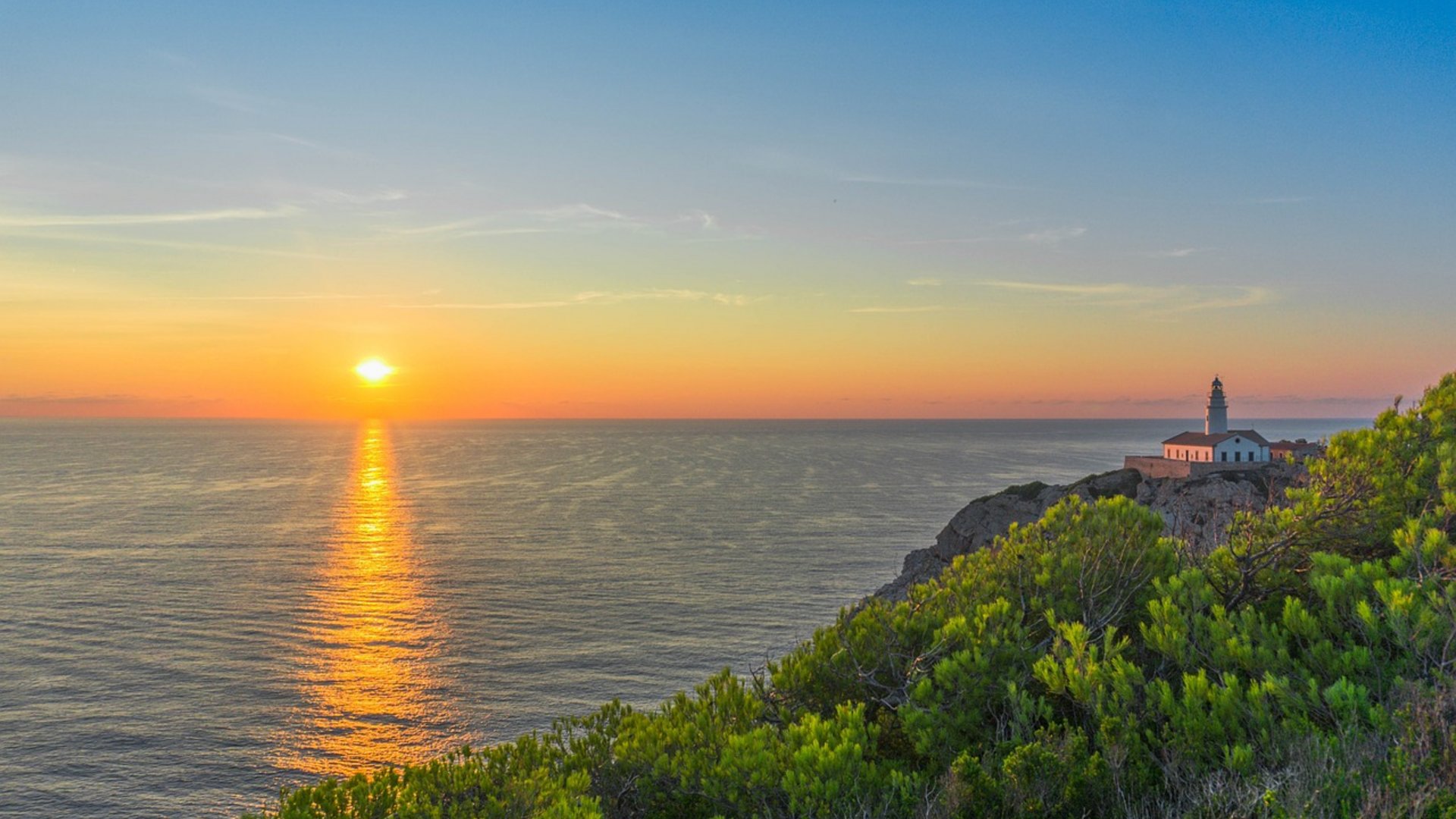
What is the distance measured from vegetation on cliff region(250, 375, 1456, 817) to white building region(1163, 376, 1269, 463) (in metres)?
75.9

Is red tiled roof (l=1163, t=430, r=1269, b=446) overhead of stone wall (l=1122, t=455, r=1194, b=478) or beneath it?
overhead

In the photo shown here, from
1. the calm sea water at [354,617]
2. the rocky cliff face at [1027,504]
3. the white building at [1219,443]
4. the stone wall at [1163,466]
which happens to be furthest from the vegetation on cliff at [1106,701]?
the white building at [1219,443]

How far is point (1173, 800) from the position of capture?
10.1 meters

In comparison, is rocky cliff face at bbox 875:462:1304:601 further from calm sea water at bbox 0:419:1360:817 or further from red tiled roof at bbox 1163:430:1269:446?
red tiled roof at bbox 1163:430:1269:446

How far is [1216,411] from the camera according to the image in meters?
91.3

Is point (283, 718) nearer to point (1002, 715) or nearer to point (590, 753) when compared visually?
point (590, 753)

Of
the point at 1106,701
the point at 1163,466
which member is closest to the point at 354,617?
the point at 1106,701

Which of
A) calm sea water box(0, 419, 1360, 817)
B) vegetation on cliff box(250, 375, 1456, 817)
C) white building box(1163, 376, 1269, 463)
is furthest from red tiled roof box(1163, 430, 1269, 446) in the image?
vegetation on cliff box(250, 375, 1456, 817)

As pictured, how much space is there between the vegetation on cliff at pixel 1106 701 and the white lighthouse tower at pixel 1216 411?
84830 mm

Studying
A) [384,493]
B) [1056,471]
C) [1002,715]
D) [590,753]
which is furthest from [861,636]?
[1056,471]

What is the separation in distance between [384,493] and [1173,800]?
135 m

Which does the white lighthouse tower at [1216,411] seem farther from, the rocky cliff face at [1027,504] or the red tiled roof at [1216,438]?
the rocky cliff face at [1027,504]

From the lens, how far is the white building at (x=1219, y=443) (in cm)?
8519

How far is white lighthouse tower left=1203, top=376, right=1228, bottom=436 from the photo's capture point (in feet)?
299
